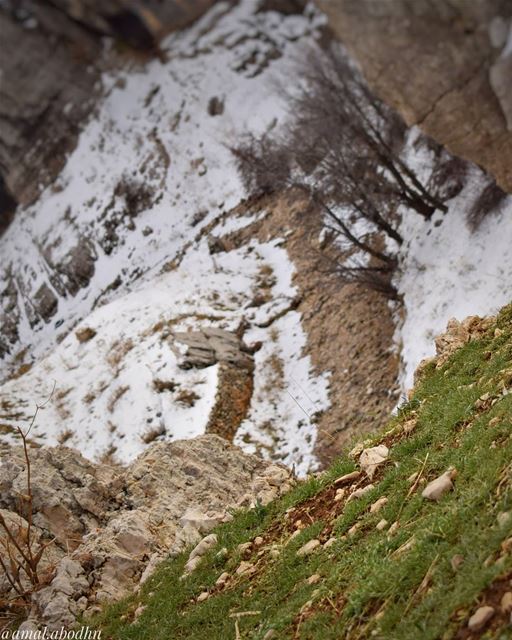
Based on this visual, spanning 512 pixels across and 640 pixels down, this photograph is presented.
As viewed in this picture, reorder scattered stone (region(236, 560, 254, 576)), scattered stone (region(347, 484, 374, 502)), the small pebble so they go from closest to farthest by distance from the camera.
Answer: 1. the small pebble
2. scattered stone (region(347, 484, 374, 502))
3. scattered stone (region(236, 560, 254, 576))

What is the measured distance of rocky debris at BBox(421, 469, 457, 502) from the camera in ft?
15.5

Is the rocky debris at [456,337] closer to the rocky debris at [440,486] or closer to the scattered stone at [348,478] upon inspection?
the scattered stone at [348,478]

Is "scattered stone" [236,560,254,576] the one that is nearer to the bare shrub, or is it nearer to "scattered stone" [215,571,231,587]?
"scattered stone" [215,571,231,587]

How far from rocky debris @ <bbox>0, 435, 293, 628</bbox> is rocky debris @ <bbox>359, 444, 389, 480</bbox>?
6.09ft

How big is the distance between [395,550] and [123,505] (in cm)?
682

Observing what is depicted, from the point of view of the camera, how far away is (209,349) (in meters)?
18.7

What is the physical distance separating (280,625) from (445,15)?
4.43m

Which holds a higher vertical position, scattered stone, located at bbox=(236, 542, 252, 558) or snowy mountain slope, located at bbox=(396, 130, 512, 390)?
snowy mountain slope, located at bbox=(396, 130, 512, 390)

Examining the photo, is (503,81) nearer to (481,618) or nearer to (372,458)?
(481,618)

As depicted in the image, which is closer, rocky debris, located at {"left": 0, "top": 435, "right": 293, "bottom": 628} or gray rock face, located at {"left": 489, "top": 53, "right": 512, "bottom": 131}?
gray rock face, located at {"left": 489, "top": 53, "right": 512, "bottom": 131}

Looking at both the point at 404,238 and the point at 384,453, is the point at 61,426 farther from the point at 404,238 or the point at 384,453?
the point at 384,453

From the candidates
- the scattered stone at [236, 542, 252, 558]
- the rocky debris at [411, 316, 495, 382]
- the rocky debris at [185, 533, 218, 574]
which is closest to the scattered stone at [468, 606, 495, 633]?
the scattered stone at [236, 542, 252, 558]

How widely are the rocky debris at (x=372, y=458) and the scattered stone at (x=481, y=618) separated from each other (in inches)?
121

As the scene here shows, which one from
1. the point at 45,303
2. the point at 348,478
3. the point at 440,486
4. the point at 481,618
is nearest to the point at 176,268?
the point at 45,303
